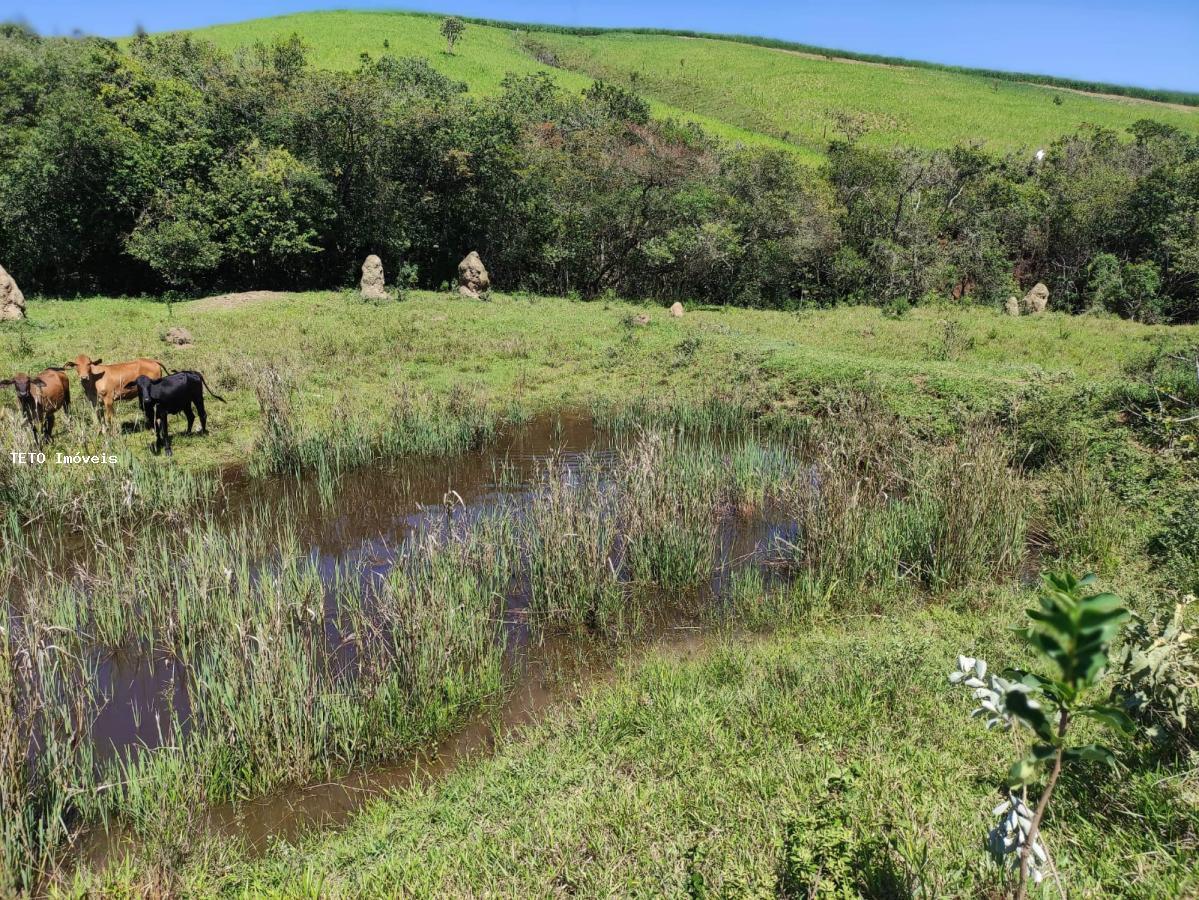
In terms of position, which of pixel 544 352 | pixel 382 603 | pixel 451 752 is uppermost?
pixel 544 352

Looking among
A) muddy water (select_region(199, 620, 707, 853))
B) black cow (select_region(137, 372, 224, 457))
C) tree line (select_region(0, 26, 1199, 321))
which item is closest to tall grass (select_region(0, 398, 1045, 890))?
muddy water (select_region(199, 620, 707, 853))

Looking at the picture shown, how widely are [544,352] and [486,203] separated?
9.83m

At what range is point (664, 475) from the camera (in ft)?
22.1

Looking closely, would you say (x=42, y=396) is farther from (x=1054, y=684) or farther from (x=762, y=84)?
(x=762, y=84)

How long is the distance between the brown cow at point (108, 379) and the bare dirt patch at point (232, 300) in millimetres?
7749

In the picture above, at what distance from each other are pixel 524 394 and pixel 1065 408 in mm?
8025

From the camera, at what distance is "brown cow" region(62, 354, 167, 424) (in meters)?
9.28

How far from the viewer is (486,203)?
22.4 m

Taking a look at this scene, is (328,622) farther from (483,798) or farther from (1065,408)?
(1065,408)

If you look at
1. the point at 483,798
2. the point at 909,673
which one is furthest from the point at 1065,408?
the point at 483,798

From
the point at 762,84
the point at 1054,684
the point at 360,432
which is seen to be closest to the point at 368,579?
the point at 360,432

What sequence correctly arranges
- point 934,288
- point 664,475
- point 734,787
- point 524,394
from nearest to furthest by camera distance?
point 734,787 → point 664,475 → point 524,394 → point 934,288

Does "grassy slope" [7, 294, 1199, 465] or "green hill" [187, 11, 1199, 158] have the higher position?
"green hill" [187, 11, 1199, 158]

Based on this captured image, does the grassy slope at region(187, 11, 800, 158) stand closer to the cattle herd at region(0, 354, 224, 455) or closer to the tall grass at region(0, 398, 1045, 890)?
the cattle herd at region(0, 354, 224, 455)
